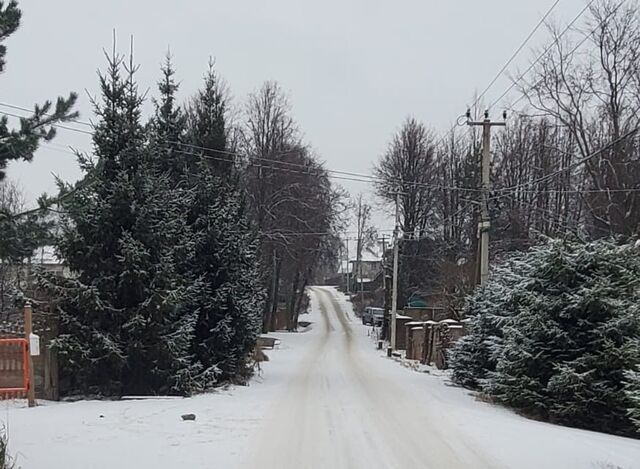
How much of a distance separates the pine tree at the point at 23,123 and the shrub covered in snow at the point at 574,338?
9.19 metres

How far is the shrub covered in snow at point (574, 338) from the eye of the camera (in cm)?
1179

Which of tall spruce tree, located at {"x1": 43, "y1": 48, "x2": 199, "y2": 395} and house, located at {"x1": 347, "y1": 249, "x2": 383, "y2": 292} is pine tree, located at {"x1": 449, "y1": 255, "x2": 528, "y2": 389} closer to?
tall spruce tree, located at {"x1": 43, "y1": 48, "x2": 199, "y2": 395}

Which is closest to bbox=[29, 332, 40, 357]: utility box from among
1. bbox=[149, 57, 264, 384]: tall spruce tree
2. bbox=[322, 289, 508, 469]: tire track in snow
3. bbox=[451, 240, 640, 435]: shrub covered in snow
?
bbox=[149, 57, 264, 384]: tall spruce tree

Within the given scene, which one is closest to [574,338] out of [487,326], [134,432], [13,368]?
[487,326]

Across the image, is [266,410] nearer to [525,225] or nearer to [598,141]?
[598,141]

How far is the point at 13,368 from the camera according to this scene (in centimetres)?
1165

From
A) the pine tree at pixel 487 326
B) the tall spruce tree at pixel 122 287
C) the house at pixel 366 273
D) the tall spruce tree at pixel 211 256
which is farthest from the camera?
the house at pixel 366 273

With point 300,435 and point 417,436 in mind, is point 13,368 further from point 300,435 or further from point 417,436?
point 417,436

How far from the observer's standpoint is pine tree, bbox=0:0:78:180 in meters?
7.18

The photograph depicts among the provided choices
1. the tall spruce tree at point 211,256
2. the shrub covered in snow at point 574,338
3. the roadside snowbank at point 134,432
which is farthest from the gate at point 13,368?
the shrub covered in snow at point 574,338

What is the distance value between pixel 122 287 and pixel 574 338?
28.0 ft

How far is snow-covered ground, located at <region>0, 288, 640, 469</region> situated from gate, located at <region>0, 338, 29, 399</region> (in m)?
0.34

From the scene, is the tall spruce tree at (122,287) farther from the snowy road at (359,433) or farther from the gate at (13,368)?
the snowy road at (359,433)

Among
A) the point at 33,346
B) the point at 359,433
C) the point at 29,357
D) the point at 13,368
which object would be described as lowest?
the point at 359,433
